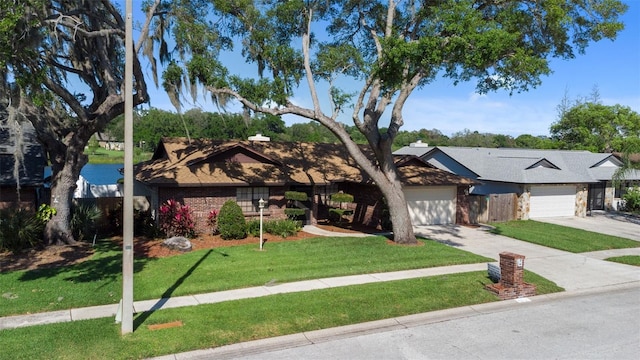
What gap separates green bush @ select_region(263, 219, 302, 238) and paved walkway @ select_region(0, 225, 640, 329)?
4.73 ft

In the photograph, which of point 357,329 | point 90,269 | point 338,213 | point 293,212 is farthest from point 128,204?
point 338,213

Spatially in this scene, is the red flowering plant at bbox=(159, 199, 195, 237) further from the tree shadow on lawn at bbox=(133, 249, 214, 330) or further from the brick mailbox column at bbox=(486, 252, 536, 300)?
the brick mailbox column at bbox=(486, 252, 536, 300)

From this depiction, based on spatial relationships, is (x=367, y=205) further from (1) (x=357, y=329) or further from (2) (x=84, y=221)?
(1) (x=357, y=329)

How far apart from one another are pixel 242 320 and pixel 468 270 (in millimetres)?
7970

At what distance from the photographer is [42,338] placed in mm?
8523

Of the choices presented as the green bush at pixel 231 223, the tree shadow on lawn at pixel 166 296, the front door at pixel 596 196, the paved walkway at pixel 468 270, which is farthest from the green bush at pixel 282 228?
the front door at pixel 596 196

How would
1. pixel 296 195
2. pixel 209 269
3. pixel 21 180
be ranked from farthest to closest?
pixel 296 195, pixel 21 180, pixel 209 269

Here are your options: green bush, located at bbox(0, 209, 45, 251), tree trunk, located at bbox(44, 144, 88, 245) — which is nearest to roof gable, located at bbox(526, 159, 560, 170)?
tree trunk, located at bbox(44, 144, 88, 245)

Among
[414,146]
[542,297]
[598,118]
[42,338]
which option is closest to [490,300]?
[542,297]

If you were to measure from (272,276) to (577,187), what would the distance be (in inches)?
930

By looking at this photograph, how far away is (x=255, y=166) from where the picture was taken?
73.5ft

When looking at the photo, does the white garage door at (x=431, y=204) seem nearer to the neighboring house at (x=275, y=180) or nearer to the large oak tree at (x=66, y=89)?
the neighboring house at (x=275, y=180)

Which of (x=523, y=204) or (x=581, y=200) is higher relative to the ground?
(x=581, y=200)

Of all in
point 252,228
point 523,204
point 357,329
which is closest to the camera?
point 357,329
